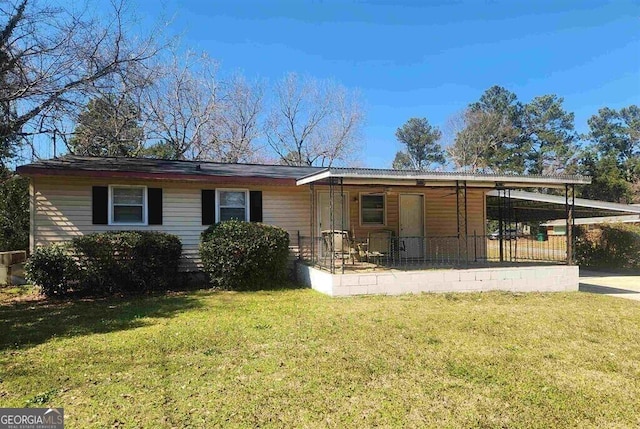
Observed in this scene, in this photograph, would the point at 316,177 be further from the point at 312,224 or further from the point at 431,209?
the point at 431,209

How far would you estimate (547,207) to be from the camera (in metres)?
14.1

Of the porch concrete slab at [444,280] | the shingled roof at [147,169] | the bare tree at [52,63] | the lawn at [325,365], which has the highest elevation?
the bare tree at [52,63]

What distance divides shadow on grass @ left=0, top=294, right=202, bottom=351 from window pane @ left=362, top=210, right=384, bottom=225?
17.7 feet

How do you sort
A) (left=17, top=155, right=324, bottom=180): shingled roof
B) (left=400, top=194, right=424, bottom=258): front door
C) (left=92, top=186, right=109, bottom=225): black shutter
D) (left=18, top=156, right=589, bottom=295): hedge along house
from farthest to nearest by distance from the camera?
(left=400, top=194, right=424, bottom=258): front door < (left=92, top=186, right=109, bottom=225): black shutter < (left=17, top=155, right=324, bottom=180): shingled roof < (left=18, top=156, right=589, bottom=295): hedge along house

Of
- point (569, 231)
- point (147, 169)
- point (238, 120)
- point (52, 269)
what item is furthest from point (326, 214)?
point (238, 120)

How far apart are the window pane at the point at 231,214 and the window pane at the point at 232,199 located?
125 mm

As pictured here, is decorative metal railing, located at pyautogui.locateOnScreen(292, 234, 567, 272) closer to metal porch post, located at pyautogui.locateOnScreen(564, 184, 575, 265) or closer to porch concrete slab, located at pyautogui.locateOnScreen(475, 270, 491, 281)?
porch concrete slab, located at pyautogui.locateOnScreen(475, 270, 491, 281)

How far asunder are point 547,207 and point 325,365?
12.7 metres

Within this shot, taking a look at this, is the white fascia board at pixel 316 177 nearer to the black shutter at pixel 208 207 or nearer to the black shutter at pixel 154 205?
the black shutter at pixel 208 207

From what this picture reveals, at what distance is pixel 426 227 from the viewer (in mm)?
12086

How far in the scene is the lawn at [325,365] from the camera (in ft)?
10.3

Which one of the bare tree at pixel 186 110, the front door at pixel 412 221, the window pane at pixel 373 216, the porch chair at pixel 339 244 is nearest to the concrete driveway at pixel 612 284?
the front door at pixel 412 221

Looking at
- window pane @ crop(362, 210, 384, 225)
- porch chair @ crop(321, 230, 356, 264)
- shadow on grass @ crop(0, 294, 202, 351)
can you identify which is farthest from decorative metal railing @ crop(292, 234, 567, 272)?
shadow on grass @ crop(0, 294, 202, 351)

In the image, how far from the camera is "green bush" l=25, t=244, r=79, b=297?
7.85 metres
